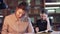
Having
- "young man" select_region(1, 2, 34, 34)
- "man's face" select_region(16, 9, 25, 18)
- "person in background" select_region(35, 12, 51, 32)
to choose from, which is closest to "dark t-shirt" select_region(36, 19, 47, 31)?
"person in background" select_region(35, 12, 51, 32)

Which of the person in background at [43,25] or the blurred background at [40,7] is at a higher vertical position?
the blurred background at [40,7]

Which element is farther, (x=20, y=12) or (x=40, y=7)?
(x=40, y=7)

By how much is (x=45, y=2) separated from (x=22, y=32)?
2.52 metres

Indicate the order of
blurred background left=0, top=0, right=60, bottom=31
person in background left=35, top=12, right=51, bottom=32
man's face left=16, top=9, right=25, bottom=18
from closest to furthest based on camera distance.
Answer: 1. man's face left=16, top=9, right=25, bottom=18
2. person in background left=35, top=12, right=51, bottom=32
3. blurred background left=0, top=0, right=60, bottom=31

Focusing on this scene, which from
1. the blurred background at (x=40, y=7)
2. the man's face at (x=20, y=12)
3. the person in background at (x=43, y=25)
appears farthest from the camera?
the blurred background at (x=40, y=7)

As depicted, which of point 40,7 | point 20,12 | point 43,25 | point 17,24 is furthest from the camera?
point 40,7

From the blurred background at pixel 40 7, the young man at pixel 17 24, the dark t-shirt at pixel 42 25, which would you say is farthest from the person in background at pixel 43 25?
the blurred background at pixel 40 7

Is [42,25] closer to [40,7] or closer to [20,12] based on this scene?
[20,12]

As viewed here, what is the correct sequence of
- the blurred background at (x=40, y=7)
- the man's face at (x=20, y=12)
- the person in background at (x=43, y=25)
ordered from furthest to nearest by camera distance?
the blurred background at (x=40, y=7) → the person in background at (x=43, y=25) → the man's face at (x=20, y=12)

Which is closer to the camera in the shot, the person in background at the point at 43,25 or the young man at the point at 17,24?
the young man at the point at 17,24

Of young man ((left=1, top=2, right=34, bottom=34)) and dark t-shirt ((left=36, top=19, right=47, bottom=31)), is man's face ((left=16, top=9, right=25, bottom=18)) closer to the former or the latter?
young man ((left=1, top=2, right=34, bottom=34))

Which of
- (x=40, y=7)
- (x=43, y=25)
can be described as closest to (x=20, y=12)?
(x=43, y=25)

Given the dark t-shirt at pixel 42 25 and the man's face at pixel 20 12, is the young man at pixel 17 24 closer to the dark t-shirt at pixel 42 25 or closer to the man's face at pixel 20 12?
the man's face at pixel 20 12

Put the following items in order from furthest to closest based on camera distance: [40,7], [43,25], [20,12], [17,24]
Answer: [40,7] < [43,25] < [17,24] < [20,12]
